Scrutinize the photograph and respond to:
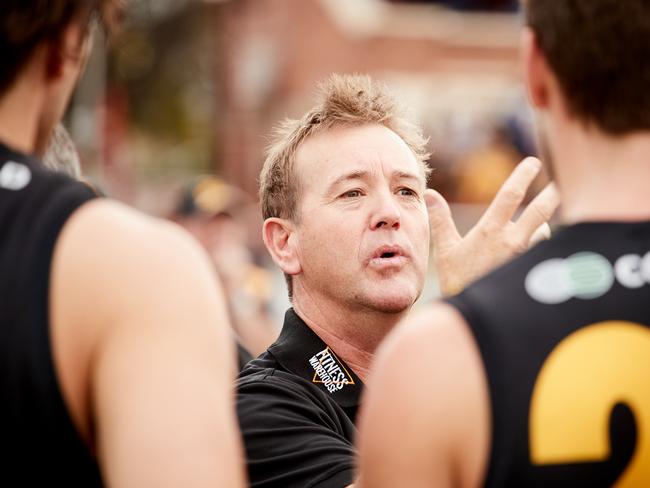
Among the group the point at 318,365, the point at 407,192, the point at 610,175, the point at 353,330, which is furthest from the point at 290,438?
the point at 610,175

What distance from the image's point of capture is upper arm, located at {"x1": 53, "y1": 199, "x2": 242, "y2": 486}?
1.91 metres

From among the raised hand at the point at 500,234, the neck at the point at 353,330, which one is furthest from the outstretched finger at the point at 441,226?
the neck at the point at 353,330

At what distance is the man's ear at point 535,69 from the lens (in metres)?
2.13

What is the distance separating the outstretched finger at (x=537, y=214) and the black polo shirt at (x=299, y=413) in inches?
29.3

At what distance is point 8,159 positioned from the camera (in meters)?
2.05

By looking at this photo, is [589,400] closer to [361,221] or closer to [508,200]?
[508,200]

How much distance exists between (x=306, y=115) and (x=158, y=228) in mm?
2017

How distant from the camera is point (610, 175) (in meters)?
2.08

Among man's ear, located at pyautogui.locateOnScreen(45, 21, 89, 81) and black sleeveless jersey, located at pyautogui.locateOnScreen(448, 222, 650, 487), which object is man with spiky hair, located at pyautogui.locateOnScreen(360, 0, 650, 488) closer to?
black sleeveless jersey, located at pyautogui.locateOnScreen(448, 222, 650, 487)

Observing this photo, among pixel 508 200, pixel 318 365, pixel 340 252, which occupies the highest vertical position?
pixel 508 200

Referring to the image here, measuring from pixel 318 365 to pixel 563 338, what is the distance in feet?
5.22

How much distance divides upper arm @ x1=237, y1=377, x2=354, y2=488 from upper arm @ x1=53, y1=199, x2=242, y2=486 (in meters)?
1.02

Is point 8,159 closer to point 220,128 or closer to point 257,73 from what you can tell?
point 257,73

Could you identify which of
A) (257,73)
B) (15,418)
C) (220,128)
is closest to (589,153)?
(15,418)
